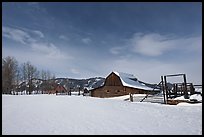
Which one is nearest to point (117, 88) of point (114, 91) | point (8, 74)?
point (114, 91)

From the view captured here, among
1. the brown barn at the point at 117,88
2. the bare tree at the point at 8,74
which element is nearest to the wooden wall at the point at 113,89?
the brown barn at the point at 117,88

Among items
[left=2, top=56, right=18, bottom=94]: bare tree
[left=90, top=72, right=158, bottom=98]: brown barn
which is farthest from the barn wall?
[left=2, top=56, right=18, bottom=94]: bare tree

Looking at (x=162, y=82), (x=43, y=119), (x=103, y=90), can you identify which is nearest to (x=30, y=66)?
(x=103, y=90)

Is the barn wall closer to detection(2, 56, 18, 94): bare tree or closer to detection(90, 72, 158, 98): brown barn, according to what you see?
detection(90, 72, 158, 98): brown barn

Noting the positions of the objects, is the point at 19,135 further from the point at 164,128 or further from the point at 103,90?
the point at 103,90

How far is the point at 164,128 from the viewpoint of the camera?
8422mm

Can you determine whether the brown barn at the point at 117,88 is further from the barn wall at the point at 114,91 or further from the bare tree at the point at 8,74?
the bare tree at the point at 8,74

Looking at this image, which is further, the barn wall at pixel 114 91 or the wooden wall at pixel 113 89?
the wooden wall at pixel 113 89

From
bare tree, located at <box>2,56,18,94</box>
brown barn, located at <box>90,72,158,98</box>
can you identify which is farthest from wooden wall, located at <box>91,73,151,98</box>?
bare tree, located at <box>2,56,18,94</box>

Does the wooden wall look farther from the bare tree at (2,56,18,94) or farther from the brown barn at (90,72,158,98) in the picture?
the bare tree at (2,56,18,94)

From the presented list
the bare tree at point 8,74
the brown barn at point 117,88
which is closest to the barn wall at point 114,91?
the brown barn at point 117,88

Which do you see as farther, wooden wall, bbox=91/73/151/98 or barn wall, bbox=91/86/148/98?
wooden wall, bbox=91/73/151/98

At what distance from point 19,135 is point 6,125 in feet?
6.16

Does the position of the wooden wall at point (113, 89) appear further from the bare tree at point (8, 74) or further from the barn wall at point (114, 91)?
the bare tree at point (8, 74)
